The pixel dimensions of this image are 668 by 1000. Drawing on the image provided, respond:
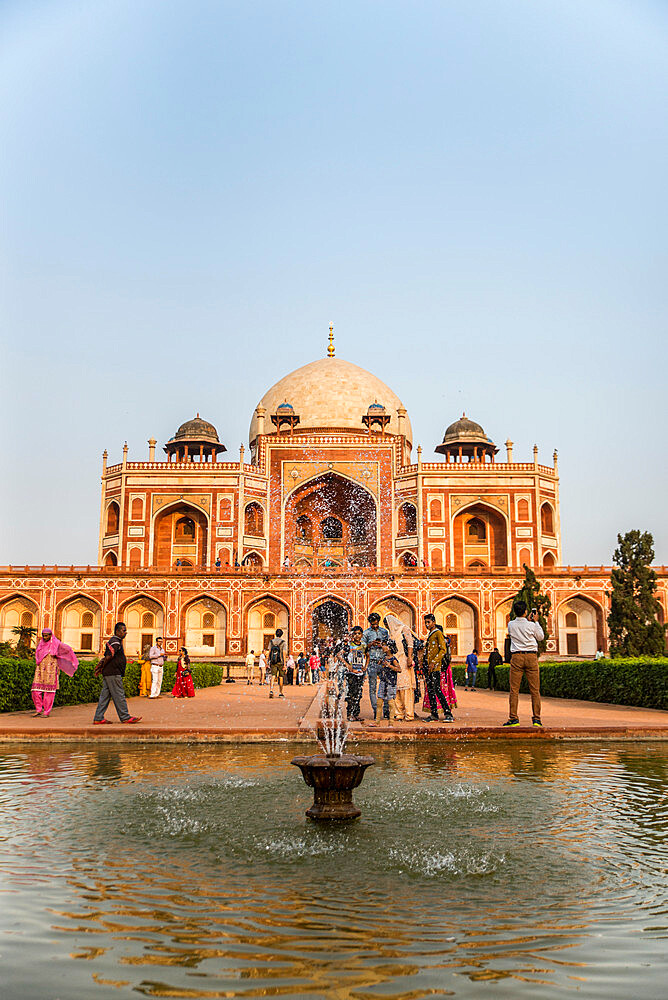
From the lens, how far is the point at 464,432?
41.0m

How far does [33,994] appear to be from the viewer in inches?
96.3

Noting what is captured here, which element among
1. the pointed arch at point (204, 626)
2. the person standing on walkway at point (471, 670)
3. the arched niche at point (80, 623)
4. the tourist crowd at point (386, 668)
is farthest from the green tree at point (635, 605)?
the arched niche at point (80, 623)

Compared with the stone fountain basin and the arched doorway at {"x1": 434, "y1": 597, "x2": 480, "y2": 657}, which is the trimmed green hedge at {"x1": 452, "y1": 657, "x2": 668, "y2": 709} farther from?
the arched doorway at {"x1": 434, "y1": 597, "x2": 480, "y2": 657}

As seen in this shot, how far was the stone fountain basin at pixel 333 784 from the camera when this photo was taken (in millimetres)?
4781

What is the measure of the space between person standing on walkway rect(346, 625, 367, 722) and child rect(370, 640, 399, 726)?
0.28 metres

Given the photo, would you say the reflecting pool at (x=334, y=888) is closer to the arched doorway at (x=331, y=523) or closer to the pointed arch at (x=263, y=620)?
the pointed arch at (x=263, y=620)

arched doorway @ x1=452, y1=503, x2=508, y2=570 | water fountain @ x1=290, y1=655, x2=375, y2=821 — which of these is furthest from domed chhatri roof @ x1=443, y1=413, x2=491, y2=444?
water fountain @ x1=290, y1=655, x2=375, y2=821

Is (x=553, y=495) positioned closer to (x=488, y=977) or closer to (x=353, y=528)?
(x=353, y=528)

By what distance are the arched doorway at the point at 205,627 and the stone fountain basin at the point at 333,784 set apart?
28612 mm

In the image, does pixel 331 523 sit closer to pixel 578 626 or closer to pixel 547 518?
pixel 547 518

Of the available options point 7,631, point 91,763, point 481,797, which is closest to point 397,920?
point 481,797

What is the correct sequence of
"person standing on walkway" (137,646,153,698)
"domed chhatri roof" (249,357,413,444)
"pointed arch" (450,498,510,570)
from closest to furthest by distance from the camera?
"person standing on walkway" (137,646,153,698), "pointed arch" (450,498,510,570), "domed chhatri roof" (249,357,413,444)

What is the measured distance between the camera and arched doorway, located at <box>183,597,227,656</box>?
33.1 meters

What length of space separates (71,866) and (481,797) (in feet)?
9.29
